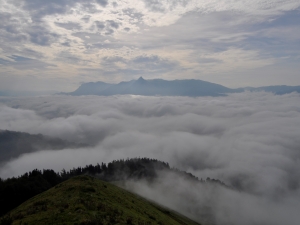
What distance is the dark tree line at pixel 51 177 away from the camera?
202 feet

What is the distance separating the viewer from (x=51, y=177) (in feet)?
342

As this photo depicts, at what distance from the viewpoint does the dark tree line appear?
61.4 metres

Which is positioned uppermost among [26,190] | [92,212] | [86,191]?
[92,212]

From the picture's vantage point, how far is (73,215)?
82.7 feet

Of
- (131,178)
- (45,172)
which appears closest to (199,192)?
(131,178)

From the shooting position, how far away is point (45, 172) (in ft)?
346

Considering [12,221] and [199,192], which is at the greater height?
[12,221]

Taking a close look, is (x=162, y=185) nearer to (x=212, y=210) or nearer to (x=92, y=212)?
(x=212, y=210)

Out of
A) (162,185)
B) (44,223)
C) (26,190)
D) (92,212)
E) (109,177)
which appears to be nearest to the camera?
(44,223)

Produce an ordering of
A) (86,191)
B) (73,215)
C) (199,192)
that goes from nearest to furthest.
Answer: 1. (73,215)
2. (86,191)
3. (199,192)

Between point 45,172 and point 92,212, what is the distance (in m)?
92.3

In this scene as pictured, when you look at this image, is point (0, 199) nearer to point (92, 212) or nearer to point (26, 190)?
point (26, 190)

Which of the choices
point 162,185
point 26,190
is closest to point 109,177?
point 162,185

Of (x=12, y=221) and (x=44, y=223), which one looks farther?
(x=12, y=221)
